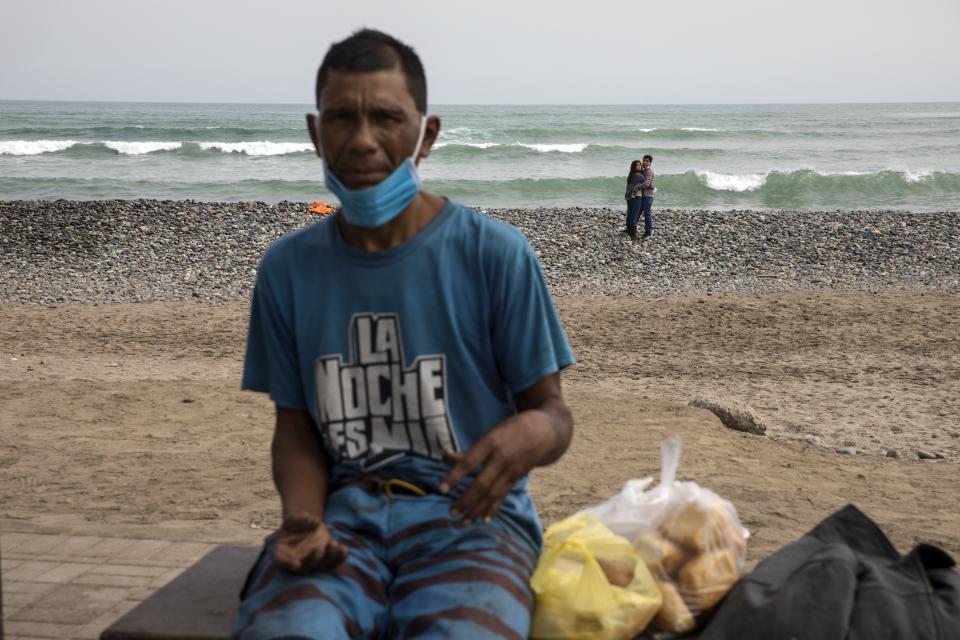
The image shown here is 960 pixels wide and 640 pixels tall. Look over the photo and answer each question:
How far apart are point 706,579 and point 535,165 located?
31.9 meters

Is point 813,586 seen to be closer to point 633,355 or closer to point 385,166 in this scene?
point 385,166

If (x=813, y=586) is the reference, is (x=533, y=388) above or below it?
above

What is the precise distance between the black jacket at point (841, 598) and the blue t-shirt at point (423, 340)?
1.91 feet

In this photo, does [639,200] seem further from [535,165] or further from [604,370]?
[535,165]

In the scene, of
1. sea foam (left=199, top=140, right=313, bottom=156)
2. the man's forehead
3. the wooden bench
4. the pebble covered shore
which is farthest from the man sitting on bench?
sea foam (left=199, top=140, right=313, bottom=156)

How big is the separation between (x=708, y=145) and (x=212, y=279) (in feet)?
102

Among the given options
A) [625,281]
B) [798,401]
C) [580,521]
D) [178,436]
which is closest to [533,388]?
[580,521]

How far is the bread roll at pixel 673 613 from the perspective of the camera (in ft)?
7.80

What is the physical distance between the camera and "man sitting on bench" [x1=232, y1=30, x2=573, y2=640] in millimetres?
2166

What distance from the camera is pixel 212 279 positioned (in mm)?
13805

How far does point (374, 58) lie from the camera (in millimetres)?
2199

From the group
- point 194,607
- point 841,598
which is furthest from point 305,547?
point 841,598

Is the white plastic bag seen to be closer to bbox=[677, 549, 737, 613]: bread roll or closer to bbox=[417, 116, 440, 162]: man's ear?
bbox=[677, 549, 737, 613]: bread roll

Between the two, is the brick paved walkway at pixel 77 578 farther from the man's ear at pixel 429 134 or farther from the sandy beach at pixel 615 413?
the man's ear at pixel 429 134
